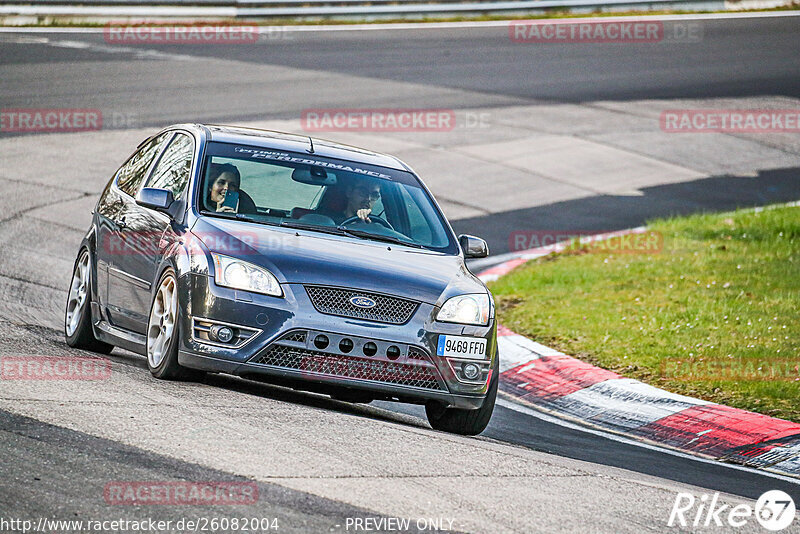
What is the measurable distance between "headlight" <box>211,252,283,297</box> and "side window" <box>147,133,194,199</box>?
3.65 feet

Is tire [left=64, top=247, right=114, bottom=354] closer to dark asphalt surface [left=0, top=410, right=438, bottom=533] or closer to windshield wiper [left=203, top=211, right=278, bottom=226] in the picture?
windshield wiper [left=203, top=211, right=278, bottom=226]

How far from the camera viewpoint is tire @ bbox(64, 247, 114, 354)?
29.0 feet

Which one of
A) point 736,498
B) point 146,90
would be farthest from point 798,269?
point 146,90

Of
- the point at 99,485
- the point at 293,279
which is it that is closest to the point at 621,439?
the point at 293,279

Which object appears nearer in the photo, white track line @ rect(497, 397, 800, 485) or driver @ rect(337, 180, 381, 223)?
white track line @ rect(497, 397, 800, 485)

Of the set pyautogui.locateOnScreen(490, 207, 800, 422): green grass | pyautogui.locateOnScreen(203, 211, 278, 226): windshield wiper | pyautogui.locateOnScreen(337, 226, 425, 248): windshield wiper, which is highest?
pyautogui.locateOnScreen(203, 211, 278, 226): windshield wiper

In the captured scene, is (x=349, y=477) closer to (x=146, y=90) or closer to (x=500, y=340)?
(x=500, y=340)

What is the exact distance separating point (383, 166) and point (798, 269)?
5749 mm

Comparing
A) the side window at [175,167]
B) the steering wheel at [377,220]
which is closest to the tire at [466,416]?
the steering wheel at [377,220]

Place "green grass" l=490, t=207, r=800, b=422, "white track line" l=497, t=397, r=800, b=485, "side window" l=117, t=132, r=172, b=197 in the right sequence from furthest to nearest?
"green grass" l=490, t=207, r=800, b=422 < "side window" l=117, t=132, r=172, b=197 < "white track line" l=497, t=397, r=800, b=485

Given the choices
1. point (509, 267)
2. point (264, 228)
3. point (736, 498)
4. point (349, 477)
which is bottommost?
point (509, 267)

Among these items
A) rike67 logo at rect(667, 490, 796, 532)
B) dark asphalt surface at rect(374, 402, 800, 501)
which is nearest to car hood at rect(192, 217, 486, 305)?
dark asphalt surface at rect(374, 402, 800, 501)

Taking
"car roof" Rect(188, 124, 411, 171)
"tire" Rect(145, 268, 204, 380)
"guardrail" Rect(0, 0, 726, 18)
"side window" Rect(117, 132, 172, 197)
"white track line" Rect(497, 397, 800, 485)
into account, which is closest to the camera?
"tire" Rect(145, 268, 204, 380)

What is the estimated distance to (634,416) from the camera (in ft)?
29.1
